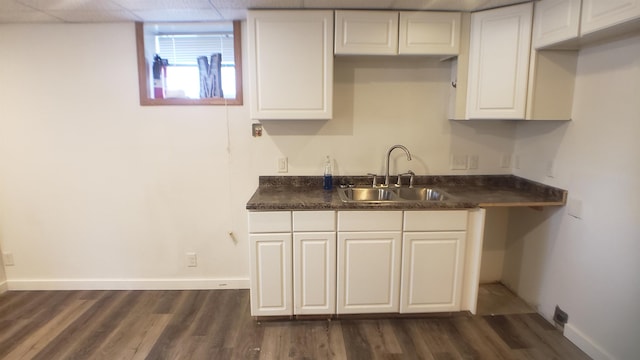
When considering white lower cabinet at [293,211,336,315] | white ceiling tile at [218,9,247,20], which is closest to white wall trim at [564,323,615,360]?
white lower cabinet at [293,211,336,315]

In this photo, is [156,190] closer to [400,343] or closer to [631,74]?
[400,343]

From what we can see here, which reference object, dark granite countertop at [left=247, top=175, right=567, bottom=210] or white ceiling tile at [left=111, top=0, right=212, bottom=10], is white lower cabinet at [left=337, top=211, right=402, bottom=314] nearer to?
dark granite countertop at [left=247, top=175, right=567, bottom=210]

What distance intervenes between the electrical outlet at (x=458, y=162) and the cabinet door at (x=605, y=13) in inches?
44.4

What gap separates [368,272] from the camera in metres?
2.32

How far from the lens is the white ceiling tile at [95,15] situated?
232 cm

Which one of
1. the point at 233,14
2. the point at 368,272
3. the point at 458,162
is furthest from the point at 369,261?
the point at 233,14

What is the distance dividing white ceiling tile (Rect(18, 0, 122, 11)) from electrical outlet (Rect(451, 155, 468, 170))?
2.59m

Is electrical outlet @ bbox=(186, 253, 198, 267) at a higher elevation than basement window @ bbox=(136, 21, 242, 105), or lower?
lower

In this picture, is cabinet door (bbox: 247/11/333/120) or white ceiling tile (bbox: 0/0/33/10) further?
cabinet door (bbox: 247/11/333/120)

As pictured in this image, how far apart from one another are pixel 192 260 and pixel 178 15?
186cm

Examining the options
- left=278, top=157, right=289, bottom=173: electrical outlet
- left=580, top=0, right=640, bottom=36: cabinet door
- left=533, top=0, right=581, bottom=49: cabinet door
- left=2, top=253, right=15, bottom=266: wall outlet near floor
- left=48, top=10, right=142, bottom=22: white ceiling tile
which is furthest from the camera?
left=2, top=253, right=15, bottom=266: wall outlet near floor

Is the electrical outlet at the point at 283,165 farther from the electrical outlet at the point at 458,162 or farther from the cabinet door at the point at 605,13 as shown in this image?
the cabinet door at the point at 605,13

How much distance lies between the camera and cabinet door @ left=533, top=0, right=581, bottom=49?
6.18 ft

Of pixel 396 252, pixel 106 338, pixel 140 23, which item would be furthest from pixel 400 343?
pixel 140 23
